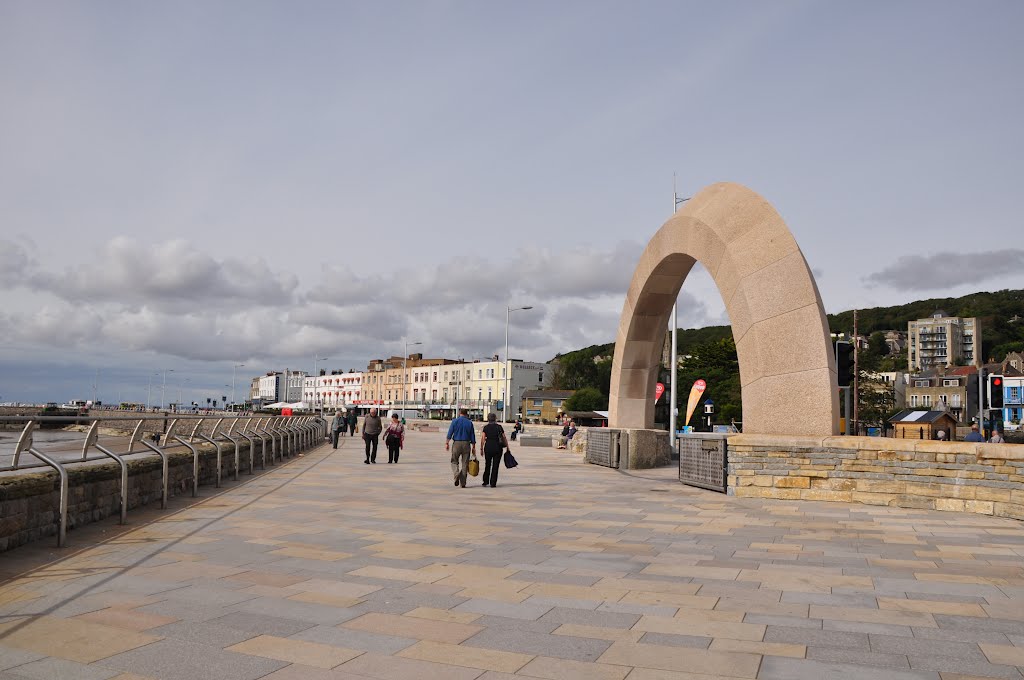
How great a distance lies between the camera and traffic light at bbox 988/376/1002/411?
1298 cm

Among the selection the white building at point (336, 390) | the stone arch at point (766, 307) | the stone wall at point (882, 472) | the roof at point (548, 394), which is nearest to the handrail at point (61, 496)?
the stone wall at point (882, 472)

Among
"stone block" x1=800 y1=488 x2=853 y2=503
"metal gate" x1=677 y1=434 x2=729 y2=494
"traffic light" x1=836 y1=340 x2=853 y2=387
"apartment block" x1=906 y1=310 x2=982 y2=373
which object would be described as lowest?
"stone block" x1=800 y1=488 x2=853 y2=503

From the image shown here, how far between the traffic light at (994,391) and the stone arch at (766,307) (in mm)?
2461

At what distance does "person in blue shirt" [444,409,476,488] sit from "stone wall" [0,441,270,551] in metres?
4.82

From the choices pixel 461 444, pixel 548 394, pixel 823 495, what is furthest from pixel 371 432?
pixel 548 394

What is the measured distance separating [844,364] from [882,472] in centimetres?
210

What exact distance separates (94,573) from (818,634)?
18.9 feet

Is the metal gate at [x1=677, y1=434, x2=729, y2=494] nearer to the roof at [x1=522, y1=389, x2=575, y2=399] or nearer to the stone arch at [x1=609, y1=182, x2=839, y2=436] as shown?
the stone arch at [x1=609, y1=182, x2=839, y2=436]

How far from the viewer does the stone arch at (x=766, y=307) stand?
1345cm

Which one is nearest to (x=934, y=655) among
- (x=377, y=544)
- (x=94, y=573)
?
(x=377, y=544)

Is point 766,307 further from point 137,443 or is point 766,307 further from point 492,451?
point 137,443

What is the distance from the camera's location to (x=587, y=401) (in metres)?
97.8

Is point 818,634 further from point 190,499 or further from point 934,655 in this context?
point 190,499

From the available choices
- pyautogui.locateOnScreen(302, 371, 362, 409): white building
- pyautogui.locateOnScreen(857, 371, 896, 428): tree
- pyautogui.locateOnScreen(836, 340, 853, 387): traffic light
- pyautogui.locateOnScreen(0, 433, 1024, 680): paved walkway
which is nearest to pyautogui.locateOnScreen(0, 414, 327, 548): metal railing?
pyautogui.locateOnScreen(0, 433, 1024, 680): paved walkway
